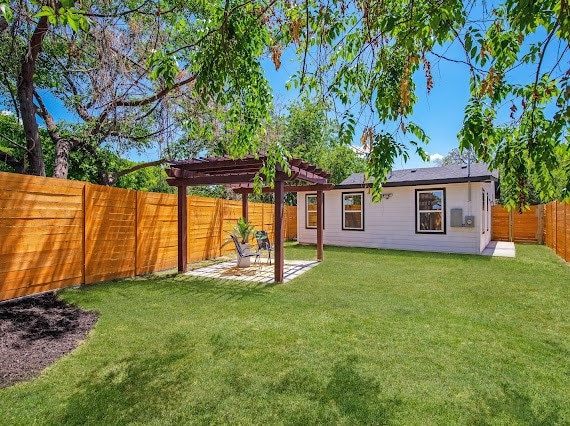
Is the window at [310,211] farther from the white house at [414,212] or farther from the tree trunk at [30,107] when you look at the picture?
the tree trunk at [30,107]

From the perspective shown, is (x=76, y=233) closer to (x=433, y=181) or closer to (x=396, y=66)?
(x=396, y=66)

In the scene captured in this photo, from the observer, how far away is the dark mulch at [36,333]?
2.92m

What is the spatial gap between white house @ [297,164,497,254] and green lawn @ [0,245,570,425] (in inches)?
209

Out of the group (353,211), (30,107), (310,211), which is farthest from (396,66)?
(310,211)

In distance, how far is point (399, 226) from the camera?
1185 cm

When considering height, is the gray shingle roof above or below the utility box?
above

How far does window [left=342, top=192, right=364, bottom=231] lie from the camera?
12711 millimetres

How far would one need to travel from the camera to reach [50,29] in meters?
4.20

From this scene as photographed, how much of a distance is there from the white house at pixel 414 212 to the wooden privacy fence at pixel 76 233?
5.67m

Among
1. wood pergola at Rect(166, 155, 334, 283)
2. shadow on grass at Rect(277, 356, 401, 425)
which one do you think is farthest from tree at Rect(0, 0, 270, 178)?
Result: shadow on grass at Rect(277, 356, 401, 425)

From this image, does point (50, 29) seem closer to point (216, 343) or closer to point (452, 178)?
point (216, 343)

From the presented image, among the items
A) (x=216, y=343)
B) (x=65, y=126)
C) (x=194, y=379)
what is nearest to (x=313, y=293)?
(x=216, y=343)

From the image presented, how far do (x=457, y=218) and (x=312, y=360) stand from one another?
364 inches

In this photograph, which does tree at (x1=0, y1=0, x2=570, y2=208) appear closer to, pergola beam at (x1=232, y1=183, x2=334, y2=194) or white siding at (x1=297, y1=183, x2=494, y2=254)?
pergola beam at (x1=232, y1=183, x2=334, y2=194)
